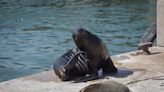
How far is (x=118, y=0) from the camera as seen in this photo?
30.2 meters

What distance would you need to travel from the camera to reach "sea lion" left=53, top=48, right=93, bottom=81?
6934 mm

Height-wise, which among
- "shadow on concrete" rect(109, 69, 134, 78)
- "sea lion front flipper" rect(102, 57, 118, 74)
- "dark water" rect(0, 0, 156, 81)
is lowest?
"dark water" rect(0, 0, 156, 81)

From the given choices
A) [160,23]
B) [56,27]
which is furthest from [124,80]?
[56,27]

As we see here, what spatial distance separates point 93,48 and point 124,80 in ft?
2.29

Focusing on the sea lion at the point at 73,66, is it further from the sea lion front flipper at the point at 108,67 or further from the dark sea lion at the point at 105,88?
the dark sea lion at the point at 105,88

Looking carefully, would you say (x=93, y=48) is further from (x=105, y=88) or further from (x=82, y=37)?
(x=105, y=88)

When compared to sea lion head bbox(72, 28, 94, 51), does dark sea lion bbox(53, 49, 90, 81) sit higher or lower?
lower

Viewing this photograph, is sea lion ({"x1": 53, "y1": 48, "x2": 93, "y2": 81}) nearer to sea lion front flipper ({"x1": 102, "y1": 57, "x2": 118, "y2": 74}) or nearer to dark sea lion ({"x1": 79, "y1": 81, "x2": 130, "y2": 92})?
sea lion front flipper ({"x1": 102, "y1": 57, "x2": 118, "y2": 74})

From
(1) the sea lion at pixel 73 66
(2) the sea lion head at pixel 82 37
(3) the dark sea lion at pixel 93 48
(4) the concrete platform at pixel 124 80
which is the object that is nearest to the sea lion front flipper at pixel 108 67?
(3) the dark sea lion at pixel 93 48

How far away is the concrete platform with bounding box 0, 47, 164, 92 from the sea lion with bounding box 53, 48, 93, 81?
0.43ft

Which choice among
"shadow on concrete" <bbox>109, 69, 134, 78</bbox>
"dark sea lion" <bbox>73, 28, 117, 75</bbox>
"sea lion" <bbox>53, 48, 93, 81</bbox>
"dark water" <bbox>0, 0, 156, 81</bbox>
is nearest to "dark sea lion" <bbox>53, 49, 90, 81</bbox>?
"sea lion" <bbox>53, 48, 93, 81</bbox>

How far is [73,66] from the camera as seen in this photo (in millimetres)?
6953

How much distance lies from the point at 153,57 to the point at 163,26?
55.5 inches

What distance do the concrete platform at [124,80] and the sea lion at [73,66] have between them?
13cm
